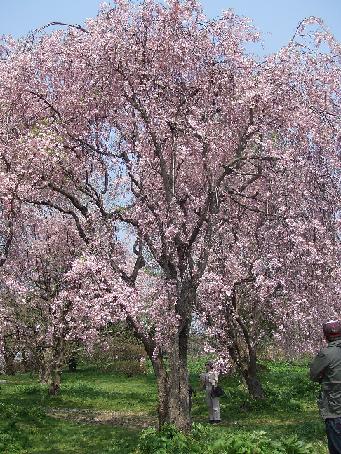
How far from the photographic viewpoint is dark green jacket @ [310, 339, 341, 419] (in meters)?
8.55

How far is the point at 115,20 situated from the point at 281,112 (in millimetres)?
5465

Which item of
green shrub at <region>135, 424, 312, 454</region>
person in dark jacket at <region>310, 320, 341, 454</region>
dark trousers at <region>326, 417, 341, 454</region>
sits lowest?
green shrub at <region>135, 424, 312, 454</region>

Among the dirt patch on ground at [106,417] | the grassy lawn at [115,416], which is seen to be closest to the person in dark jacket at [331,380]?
the grassy lawn at [115,416]

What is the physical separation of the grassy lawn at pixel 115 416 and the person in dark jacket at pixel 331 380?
453 cm

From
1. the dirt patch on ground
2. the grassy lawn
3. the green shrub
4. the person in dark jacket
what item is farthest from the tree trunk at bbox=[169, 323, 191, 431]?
the person in dark jacket

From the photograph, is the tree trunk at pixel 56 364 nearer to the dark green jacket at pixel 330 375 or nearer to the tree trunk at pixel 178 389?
the tree trunk at pixel 178 389

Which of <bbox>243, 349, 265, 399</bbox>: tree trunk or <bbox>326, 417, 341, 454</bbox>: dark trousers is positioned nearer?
<bbox>326, 417, 341, 454</bbox>: dark trousers

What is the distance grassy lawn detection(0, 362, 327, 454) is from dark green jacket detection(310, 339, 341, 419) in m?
4.59

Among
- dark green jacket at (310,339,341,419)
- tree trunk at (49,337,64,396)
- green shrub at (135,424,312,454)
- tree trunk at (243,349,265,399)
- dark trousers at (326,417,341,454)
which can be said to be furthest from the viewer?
tree trunk at (49,337,64,396)

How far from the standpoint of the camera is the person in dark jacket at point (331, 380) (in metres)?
8.48

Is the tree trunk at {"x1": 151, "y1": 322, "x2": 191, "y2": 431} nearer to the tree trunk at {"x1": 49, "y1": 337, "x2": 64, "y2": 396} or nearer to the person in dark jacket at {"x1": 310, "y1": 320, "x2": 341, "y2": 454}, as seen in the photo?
the person in dark jacket at {"x1": 310, "y1": 320, "x2": 341, "y2": 454}

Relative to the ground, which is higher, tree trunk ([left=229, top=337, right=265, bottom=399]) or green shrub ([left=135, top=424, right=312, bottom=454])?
tree trunk ([left=229, top=337, right=265, bottom=399])

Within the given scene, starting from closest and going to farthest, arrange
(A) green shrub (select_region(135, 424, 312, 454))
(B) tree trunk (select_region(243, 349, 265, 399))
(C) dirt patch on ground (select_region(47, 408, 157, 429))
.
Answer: (A) green shrub (select_region(135, 424, 312, 454)) → (C) dirt patch on ground (select_region(47, 408, 157, 429)) → (B) tree trunk (select_region(243, 349, 265, 399))

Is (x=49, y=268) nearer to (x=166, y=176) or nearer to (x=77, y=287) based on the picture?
(x=77, y=287)
